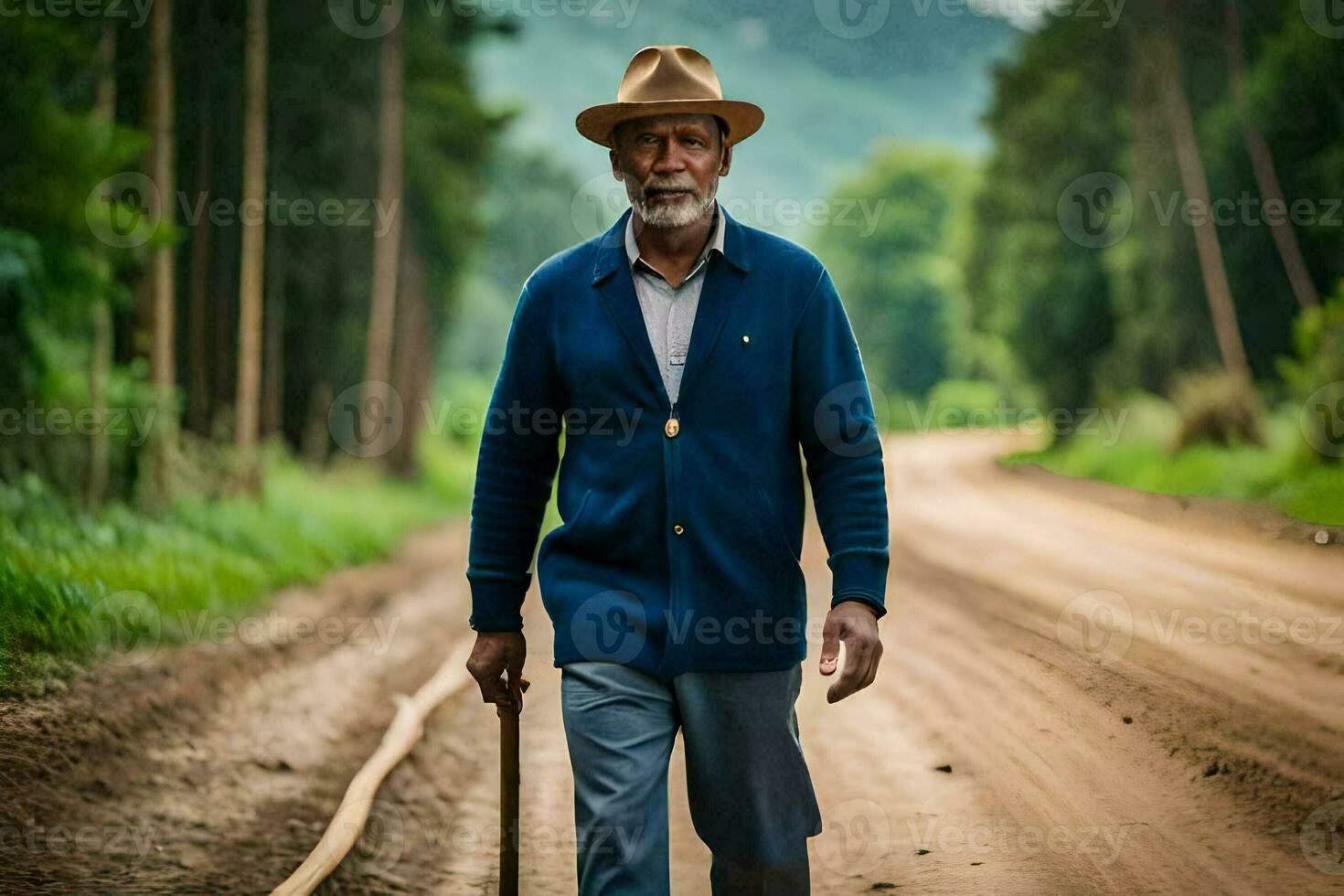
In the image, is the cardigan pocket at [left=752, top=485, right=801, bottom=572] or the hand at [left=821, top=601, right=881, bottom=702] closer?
the hand at [left=821, top=601, right=881, bottom=702]

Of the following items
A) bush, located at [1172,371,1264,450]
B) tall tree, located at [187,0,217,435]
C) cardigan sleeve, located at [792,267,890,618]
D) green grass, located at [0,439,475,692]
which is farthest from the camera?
tall tree, located at [187,0,217,435]

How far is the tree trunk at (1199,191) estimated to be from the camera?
11.2 metres

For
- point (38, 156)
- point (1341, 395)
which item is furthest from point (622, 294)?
point (38, 156)

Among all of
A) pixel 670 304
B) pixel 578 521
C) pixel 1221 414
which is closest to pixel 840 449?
pixel 670 304

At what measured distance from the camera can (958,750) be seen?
4.83m

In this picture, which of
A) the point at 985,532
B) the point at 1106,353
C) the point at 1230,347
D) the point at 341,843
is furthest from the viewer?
the point at 1106,353

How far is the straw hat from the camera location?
3.34 m

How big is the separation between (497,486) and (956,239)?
24.6m

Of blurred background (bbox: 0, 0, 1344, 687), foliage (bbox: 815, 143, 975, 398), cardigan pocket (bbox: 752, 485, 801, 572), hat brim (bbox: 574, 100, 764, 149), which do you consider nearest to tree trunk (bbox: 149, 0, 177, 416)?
blurred background (bbox: 0, 0, 1344, 687)

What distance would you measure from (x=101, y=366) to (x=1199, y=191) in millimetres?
11236

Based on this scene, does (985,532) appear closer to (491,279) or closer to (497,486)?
(497,486)

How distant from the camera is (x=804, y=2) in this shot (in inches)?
404

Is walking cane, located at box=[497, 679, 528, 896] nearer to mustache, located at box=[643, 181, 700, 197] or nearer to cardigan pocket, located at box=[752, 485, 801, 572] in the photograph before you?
cardigan pocket, located at box=[752, 485, 801, 572]

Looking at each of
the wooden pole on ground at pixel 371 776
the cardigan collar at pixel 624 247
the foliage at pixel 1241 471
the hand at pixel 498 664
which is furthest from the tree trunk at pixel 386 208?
the cardigan collar at pixel 624 247
